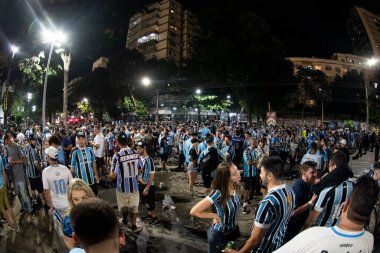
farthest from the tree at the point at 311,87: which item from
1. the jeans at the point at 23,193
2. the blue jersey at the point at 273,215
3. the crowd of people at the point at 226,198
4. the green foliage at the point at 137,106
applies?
the blue jersey at the point at 273,215

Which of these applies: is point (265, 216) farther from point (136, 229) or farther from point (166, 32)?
point (166, 32)

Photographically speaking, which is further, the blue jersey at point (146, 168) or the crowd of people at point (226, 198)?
the blue jersey at point (146, 168)

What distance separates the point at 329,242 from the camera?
83.7 inches

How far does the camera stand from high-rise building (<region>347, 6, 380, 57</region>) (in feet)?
295

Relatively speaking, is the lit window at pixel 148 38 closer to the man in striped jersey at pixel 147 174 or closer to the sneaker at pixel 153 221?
the man in striped jersey at pixel 147 174

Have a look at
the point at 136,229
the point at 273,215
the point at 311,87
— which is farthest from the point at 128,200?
the point at 311,87

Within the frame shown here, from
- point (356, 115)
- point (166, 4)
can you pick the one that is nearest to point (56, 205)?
point (356, 115)

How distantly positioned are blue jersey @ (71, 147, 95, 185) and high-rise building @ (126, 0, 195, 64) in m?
96.3

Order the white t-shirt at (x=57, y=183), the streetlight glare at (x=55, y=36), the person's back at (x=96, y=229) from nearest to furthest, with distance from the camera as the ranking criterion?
1. the person's back at (x=96, y=229)
2. the white t-shirt at (x=57, y=183)
3. the streetlight glare at (x=55, y=36)

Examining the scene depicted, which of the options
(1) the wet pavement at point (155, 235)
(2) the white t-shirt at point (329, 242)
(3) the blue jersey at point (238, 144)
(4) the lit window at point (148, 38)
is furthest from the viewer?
(4) the lit window at point (148, 38)

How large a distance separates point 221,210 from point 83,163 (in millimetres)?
4658

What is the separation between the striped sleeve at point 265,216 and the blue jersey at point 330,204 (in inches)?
39.6

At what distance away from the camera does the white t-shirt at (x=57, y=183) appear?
5.39m

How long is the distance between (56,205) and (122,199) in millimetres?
1931
